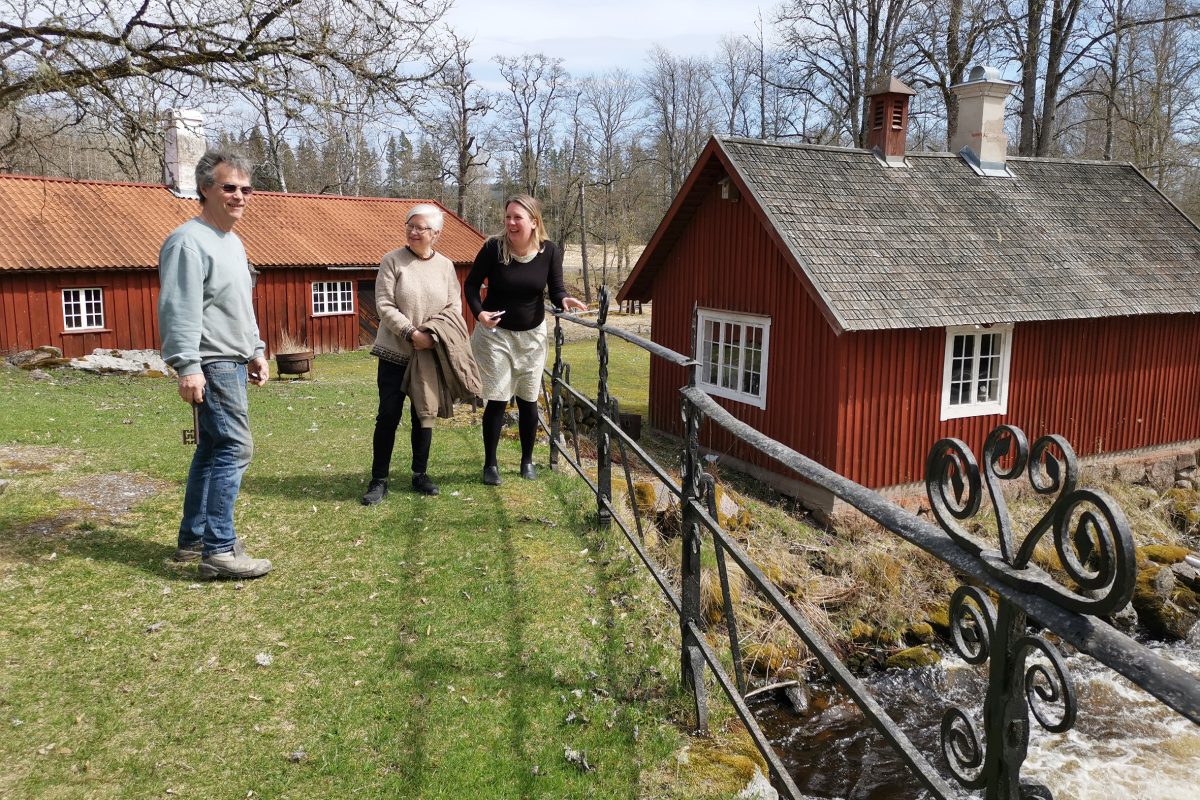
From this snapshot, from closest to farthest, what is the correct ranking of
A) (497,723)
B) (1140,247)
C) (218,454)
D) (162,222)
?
(497,723), (218,454), (1140,247), (162,222)

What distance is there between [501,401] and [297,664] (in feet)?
8.44

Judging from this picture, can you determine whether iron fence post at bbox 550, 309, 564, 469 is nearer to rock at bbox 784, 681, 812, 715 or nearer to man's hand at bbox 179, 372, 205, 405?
rock at bbox 784, 681, 812, 715

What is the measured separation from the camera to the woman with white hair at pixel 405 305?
5.40 m

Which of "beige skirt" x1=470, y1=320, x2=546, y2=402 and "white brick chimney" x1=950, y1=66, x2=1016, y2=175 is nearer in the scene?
"beige skirt" x1=470, y1=320, x2=546, y2=402

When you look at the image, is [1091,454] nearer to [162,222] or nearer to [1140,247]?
[1140,247]

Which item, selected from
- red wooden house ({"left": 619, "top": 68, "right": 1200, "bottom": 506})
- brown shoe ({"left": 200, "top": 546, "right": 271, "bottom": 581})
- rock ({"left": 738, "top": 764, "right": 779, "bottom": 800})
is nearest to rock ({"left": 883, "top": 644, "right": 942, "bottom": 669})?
red wooden house ({"left": 619, "top": 68, "right": 1200, "bottom": 506})

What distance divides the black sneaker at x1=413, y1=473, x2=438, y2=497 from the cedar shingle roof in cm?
638

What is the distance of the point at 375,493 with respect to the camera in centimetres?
577

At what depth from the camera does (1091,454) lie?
45.8 ft

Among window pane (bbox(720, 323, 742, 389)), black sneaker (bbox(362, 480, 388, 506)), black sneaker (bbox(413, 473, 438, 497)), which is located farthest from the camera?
window pane (bbox(720, 323, 742, 389))

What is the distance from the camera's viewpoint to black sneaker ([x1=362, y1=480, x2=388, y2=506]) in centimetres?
574

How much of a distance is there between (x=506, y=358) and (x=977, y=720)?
4.37m

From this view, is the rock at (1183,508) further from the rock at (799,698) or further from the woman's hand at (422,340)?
the woman's hand at (422,340)

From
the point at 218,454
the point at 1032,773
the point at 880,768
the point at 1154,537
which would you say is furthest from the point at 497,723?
the point at 1154,537
